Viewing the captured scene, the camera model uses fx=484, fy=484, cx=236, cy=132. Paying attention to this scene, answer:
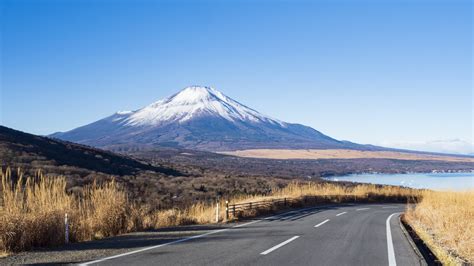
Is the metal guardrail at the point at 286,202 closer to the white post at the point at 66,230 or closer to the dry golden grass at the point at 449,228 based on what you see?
the dry golden grass at the point at 449,228

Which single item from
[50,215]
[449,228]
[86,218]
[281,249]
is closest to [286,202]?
[449,228]

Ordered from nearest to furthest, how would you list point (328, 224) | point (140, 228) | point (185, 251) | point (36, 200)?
point (185, 251), point (36, 200), point (140, 228), point (328, 224)

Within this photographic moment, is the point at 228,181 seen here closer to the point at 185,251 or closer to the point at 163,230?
the point at 163,230

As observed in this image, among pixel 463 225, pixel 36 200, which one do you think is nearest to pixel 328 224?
pixel 463 225

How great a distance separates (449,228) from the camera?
1293 cm

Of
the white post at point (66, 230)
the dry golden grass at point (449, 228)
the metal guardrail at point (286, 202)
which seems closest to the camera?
the dry golden grass at point (449, 228)

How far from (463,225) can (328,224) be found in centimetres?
606

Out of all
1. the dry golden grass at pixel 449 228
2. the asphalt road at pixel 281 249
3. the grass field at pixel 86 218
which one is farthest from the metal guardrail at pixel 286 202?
the dry golden grass at pixel 449 228

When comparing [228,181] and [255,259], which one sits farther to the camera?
[228,181]

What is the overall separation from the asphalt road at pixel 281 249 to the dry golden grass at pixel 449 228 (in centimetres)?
63

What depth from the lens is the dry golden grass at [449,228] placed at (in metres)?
9.97

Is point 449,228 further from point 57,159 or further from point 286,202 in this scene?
point 57,159

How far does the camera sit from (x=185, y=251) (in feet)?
33.7

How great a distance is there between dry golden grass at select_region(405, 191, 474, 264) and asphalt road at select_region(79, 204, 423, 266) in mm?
628
